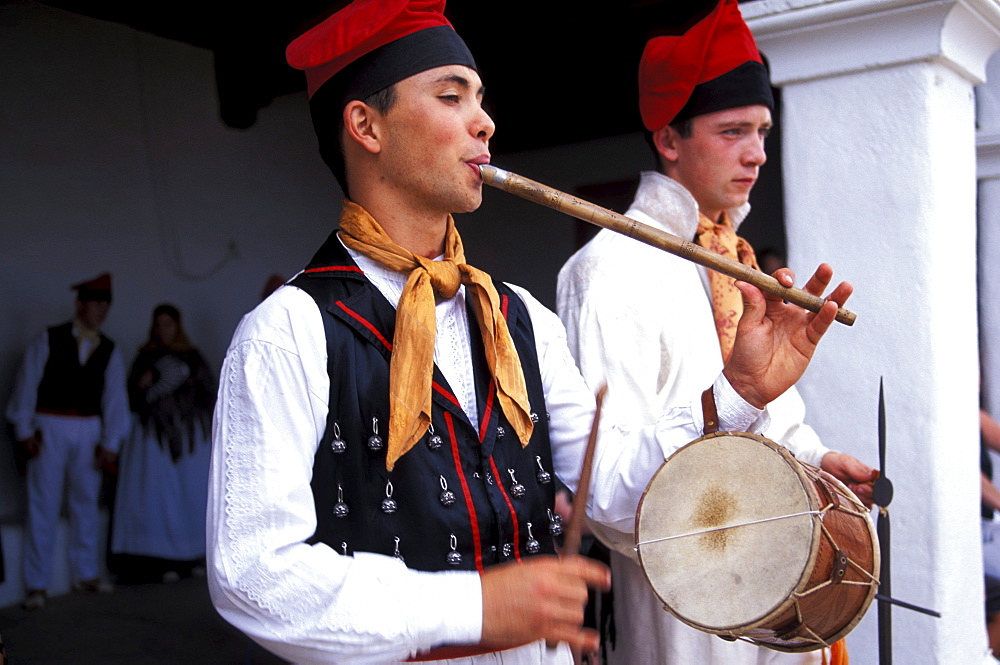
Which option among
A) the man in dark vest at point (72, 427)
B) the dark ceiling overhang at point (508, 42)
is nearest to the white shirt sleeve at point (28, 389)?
the man in dark vest at point (72, 427)

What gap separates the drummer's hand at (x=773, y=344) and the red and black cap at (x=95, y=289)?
18.7ft

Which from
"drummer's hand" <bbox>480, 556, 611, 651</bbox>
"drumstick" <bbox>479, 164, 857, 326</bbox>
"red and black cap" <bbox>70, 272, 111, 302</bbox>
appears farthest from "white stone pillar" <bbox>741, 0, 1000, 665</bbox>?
"red and black cap" <bbox>70, 272, 111, 302</bbox>

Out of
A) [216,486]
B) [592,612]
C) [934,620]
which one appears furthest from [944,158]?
[216,486]

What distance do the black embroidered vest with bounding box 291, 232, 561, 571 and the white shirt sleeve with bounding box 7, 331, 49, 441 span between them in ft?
17.2

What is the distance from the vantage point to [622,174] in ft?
28.2

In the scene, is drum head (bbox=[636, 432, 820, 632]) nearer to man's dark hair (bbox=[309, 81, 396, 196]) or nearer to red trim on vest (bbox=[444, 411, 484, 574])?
red trim on vest (bbox=[444, 411, 484, 574])

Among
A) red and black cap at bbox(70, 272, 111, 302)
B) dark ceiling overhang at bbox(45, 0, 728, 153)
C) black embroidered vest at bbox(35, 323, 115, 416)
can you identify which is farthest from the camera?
red and black cap at bbox(70, 272, 111, 302)

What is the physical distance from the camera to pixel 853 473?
2.38 metres

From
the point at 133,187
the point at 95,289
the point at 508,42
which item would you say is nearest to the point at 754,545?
the point at 508,42

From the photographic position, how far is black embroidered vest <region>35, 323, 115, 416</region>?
615 cm

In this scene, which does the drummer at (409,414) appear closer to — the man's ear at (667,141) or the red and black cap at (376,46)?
the red and black cap at (376,46)

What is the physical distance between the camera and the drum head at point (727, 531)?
160 cm

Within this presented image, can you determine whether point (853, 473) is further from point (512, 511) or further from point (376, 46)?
point (376, 46)

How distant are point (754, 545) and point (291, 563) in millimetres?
833
